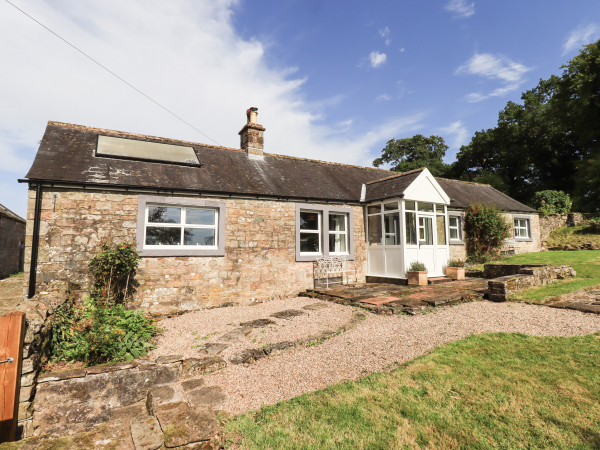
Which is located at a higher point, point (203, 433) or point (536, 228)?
point (536, 228)

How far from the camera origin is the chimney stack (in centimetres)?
1273

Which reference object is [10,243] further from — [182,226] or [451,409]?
[451,409]

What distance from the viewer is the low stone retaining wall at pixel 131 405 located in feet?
8.63

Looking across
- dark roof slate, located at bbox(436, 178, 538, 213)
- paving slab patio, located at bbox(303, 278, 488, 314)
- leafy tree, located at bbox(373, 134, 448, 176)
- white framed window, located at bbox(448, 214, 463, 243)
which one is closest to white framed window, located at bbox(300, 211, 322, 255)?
paving slab patio, located at bbox(303, 278, 488, 314)

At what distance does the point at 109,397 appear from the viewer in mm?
3555

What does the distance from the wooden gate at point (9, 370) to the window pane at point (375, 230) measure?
11140 mm

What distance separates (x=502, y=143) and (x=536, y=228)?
22.8 m

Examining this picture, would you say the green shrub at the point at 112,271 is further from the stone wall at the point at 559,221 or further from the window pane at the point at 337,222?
the stone wall at the point at 559,221

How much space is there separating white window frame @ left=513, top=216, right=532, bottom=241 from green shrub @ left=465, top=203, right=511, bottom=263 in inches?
106

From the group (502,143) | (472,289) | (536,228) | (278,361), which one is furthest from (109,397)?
(502,143)

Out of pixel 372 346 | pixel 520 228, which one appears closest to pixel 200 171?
pixel 372 346

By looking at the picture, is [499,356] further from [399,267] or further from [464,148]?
[464,148]

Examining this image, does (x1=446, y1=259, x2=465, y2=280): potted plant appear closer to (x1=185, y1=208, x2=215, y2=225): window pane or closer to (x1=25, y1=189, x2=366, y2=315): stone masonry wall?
(x1=25, y1=189, x2=366, y2=315): stone masonry wall

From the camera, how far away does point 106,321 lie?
5.93 m
